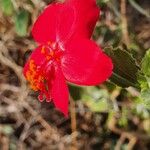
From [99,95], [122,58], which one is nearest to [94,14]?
[122,58]

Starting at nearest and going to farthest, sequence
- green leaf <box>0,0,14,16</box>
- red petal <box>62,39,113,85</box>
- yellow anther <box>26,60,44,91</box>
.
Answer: red petal <box>62,39,113,85</box> < yellow anther <box>26,60,44,91</box> < green leaf <box>0,0,14,16</box>

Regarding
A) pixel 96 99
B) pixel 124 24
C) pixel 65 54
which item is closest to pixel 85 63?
pixel 65 54

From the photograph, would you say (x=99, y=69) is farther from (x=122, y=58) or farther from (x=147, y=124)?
(x=147, y=124)

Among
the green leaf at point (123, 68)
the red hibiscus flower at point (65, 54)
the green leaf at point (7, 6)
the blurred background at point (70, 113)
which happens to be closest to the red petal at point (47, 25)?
the red hibiscus flower at point (65, 54)

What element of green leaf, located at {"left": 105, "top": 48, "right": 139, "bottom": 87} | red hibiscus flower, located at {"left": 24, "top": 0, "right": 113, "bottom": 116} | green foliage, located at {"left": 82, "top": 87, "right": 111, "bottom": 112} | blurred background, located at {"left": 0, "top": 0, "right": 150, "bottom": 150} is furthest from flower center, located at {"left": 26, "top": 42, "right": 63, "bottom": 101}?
blurred background, located at {"left": 0, "top": 0, "right": 150, "bottom": 150}

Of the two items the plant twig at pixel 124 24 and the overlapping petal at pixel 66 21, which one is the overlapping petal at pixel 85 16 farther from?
the plant twig at pixel 124 24

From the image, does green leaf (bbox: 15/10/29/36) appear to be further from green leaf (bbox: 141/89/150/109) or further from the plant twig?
green leaf (bbox: 141/89/150/109)
